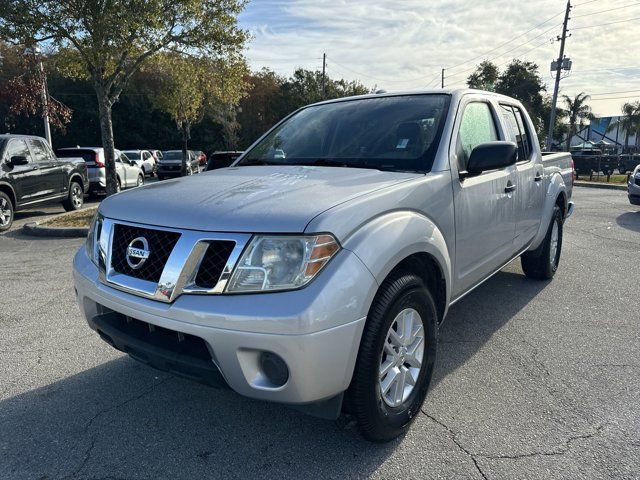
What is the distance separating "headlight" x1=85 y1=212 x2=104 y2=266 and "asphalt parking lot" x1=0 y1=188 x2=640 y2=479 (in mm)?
932

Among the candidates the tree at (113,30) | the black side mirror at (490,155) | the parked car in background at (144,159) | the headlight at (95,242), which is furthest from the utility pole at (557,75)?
the headlight at (95,242)

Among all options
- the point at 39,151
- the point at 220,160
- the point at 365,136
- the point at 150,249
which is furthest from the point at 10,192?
the point at 150,249

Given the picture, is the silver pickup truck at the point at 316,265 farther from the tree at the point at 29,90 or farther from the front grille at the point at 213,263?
the tree at the point at 29,90

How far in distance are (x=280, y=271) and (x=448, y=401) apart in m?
1.57

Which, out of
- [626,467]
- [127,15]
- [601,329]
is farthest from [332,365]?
[127,15]

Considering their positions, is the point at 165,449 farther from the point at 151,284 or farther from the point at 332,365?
the point at 332,365

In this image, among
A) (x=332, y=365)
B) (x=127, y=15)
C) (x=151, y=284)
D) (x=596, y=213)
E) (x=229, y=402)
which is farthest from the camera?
(x=596, y=213)

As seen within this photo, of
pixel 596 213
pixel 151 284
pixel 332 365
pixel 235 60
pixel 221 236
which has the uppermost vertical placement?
pixel 235 60

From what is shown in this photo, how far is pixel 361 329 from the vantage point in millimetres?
2141

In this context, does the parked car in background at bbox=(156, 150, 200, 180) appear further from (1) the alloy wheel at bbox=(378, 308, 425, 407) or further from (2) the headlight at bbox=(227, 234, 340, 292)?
(2) the headlight at bbox=(227, 234, 340, 292)

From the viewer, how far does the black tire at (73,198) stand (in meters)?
11.7

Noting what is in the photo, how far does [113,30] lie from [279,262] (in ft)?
29.3

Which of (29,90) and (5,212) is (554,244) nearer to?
(5,212)

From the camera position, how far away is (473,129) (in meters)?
3.56
